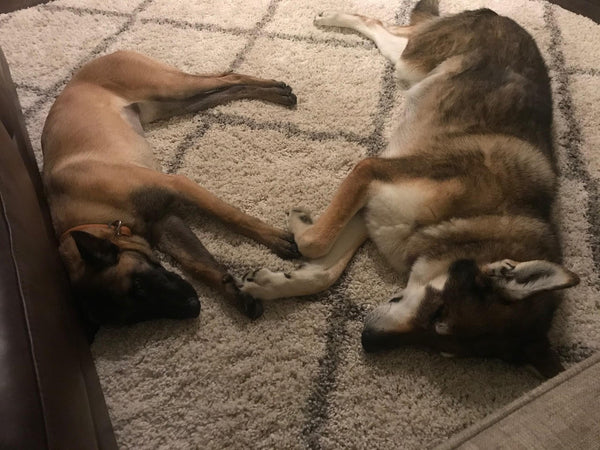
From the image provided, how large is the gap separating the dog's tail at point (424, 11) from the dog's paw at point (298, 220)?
5.12 ft

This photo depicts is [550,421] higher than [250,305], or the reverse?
[550,421]

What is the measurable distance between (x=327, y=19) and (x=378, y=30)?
1.06 ft

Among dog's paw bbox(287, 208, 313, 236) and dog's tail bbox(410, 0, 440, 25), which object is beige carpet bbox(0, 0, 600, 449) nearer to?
dog's paw bbox(287, 208, 313, 236)

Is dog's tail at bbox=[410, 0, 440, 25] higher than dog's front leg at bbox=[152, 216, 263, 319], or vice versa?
dog's tail at bbox=[410, 0, 440, 25]

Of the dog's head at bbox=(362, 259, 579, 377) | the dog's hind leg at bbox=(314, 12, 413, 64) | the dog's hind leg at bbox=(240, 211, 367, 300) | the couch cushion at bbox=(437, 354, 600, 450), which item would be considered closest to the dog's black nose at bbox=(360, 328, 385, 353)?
the dog's head at bbox=(362, 259, 579, 377)

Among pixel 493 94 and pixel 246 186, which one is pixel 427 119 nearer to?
pixel 493 94

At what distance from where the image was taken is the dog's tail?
279 cm

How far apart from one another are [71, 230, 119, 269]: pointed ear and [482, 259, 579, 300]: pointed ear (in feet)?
3.88

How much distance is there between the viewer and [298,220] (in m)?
1.90

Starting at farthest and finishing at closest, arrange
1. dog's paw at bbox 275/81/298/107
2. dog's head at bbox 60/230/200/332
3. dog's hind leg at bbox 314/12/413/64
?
dog's hind leg at bbox 314/12/413/64 < dog's paw at bbox 275/81/298/107 < dog's head at bbox 60/230/200/332

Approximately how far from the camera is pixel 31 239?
1.42m

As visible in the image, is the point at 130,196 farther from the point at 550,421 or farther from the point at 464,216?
the point at 550,421

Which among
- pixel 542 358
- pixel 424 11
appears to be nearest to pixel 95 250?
pixel 542 358

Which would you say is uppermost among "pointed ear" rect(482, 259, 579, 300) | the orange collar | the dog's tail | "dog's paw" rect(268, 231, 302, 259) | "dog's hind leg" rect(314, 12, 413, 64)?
the dog's tail
